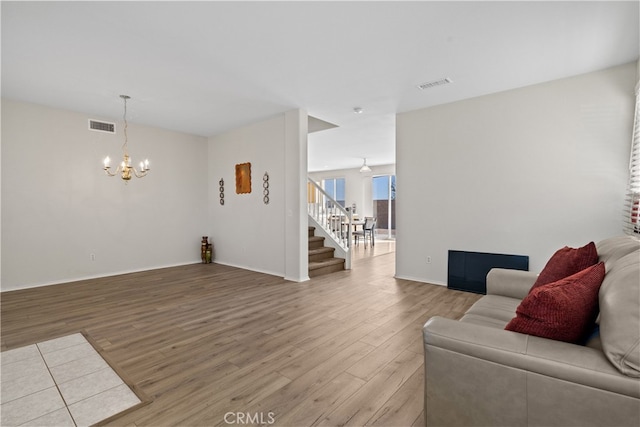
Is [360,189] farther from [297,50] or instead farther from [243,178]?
[297,50]

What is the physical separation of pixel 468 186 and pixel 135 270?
20.7 ft

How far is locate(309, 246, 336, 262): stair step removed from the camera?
6.03 m

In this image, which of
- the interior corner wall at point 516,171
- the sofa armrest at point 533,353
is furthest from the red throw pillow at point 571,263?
the interior corner wall at point 516,171

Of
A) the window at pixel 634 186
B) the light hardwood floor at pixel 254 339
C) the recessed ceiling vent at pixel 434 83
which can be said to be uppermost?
the recessed ceiling vent at pixel 434 83

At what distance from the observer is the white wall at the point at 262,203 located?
17.3 feet

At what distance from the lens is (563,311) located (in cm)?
131

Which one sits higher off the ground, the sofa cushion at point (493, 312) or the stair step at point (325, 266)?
the sofa cushion at point (493, 312)

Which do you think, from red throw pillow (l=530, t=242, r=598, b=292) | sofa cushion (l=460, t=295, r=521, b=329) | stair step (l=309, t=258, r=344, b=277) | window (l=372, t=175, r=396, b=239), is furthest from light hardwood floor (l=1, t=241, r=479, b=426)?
window (l=372, t=175, r=396, b=239)

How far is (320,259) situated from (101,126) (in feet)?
15.8

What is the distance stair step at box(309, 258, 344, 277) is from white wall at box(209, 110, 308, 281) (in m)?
0.33

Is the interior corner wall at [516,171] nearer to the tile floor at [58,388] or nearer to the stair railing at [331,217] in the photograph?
the stair railing at [331,217]

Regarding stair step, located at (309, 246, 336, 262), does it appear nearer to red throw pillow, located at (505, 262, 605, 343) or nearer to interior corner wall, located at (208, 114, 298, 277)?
interior corner wall, located at (208, 114, 298, 277)

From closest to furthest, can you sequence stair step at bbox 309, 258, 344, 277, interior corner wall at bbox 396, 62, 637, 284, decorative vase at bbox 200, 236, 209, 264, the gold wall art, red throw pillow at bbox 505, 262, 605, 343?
red throw pillow at bbox 505, 262, 605, 343
interior corner wall at bbox 396, 62, 637, 284
stair step at bbox 309, 258, 344, 277
the gold wall art
decorative vase at bbox 200, 236, 209, 264

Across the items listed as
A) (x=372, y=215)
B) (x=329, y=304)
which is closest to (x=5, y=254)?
(x=329, y=304)
